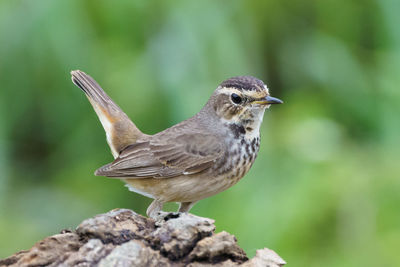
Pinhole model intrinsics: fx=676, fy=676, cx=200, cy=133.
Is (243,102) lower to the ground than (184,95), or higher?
lower

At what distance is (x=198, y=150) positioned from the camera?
15.3ft

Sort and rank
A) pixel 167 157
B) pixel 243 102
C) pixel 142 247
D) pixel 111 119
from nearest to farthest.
A: 1. pixel 142 247
2. pixel 243 102
3. pixel 167 157
4. pixel 111 119

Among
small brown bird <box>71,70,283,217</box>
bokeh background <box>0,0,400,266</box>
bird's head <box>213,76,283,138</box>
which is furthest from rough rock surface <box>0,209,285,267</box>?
bokeh background <box>0,0,400,266</box>

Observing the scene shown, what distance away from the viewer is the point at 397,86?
5.89 m

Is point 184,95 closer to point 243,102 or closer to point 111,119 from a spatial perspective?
point 111,119

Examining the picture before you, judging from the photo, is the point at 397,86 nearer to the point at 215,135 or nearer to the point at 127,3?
the point at 215,135

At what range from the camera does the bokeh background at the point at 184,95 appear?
218 inches

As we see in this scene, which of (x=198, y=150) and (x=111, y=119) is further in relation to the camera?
(x=111, y=119)

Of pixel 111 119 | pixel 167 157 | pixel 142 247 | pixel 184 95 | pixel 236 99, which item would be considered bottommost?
pixel 142 247

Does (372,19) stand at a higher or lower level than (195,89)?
higher

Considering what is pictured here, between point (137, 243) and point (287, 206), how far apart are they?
2455mm

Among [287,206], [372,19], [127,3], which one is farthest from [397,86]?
[127,3]

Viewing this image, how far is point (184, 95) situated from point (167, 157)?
1.01 meters

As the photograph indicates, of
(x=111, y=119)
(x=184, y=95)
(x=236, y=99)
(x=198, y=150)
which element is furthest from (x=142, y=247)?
(x=184, y=95)
